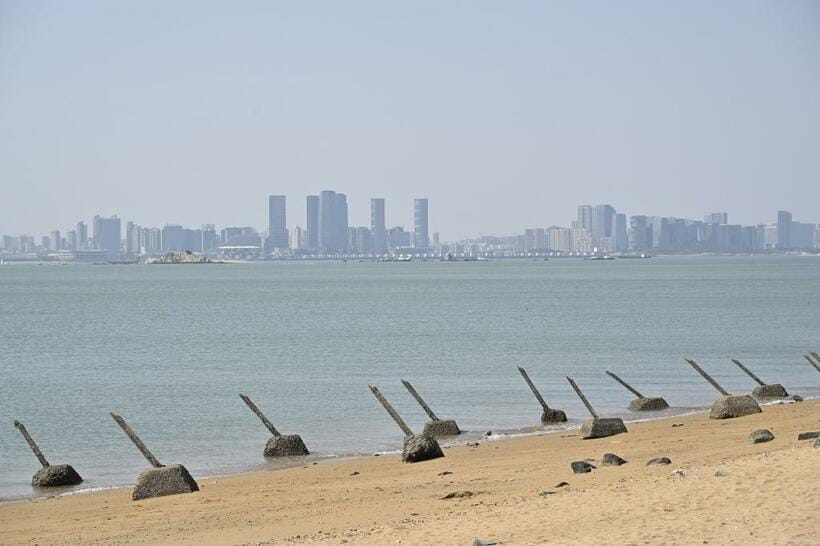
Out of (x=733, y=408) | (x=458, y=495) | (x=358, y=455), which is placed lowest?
(x=358, y=455)

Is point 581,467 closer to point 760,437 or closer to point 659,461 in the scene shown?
point 659,461

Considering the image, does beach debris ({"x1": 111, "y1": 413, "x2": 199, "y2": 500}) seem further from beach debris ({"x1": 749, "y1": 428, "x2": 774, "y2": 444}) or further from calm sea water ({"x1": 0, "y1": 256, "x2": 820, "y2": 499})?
beach debris ({"x1": 749, "y1": 428, "x2": 774, "y2": 444})

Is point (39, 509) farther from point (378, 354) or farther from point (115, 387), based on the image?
point (378, 354)

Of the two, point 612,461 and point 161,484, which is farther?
point 161,484

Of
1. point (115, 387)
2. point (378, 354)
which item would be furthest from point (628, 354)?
point (115, 387)

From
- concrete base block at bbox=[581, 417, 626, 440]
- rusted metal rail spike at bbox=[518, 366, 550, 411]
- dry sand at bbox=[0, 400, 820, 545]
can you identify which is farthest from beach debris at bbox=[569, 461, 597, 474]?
rusted metal rail spike at bbox=[518, 366, 550, 411]

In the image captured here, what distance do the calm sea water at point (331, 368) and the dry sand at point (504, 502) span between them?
4.08m

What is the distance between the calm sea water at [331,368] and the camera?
30.2 meters

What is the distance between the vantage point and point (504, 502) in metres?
16.7

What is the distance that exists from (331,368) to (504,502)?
3360 cm

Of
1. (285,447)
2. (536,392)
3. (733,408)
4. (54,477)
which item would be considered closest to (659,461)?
(733,408)

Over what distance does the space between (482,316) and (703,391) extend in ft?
176

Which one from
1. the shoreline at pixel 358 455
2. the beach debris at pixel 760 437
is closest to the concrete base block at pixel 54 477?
the shoreline at pixel 358 455

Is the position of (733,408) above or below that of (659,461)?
below
